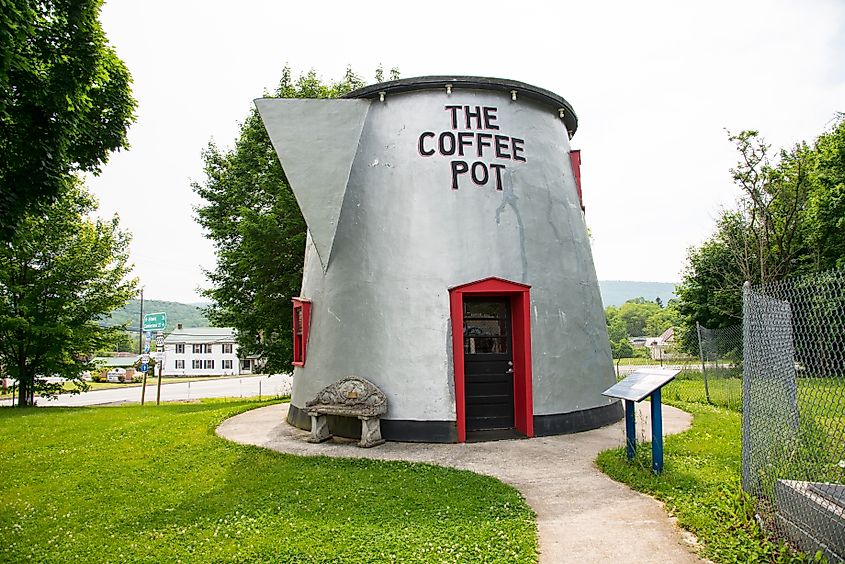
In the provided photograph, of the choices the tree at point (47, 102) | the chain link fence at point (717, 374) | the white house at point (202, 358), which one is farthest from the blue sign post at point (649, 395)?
the white house at point (202, 358)

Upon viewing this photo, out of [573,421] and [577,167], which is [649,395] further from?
[577,167]

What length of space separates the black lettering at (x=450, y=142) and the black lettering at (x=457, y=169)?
0.22 metres

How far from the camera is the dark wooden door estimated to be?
9.45m

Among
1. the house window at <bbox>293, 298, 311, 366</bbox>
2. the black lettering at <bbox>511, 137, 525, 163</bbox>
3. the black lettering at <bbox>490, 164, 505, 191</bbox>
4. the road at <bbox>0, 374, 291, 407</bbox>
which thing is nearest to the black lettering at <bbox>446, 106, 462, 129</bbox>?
the black lettering at <bbox>490, 164, 505, 191</bbox>

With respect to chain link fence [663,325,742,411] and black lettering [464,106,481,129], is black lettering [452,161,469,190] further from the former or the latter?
chain link fence [663,325,742,411]

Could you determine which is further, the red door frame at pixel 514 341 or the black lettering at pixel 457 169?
the black lettering at pixel 457 169

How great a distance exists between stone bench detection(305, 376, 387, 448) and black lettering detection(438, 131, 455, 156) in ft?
13.6

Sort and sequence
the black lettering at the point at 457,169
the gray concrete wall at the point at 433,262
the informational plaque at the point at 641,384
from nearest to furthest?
the informational plaque at the point at 641,384, the gray concrete wall at the point at 433,262, the black lettering at the point at 457,169

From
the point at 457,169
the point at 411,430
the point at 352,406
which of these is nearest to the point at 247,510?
the point at 352,406

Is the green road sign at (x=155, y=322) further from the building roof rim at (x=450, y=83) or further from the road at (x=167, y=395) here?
the building roof rim at (x=450, y=83)

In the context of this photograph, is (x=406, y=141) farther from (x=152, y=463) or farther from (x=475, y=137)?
(x=152, y=463)

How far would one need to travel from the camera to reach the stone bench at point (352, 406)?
8.56 m

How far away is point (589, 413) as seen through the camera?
9.57m

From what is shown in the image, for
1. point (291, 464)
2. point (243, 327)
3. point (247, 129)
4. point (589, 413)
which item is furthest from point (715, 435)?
point (247, 129)
